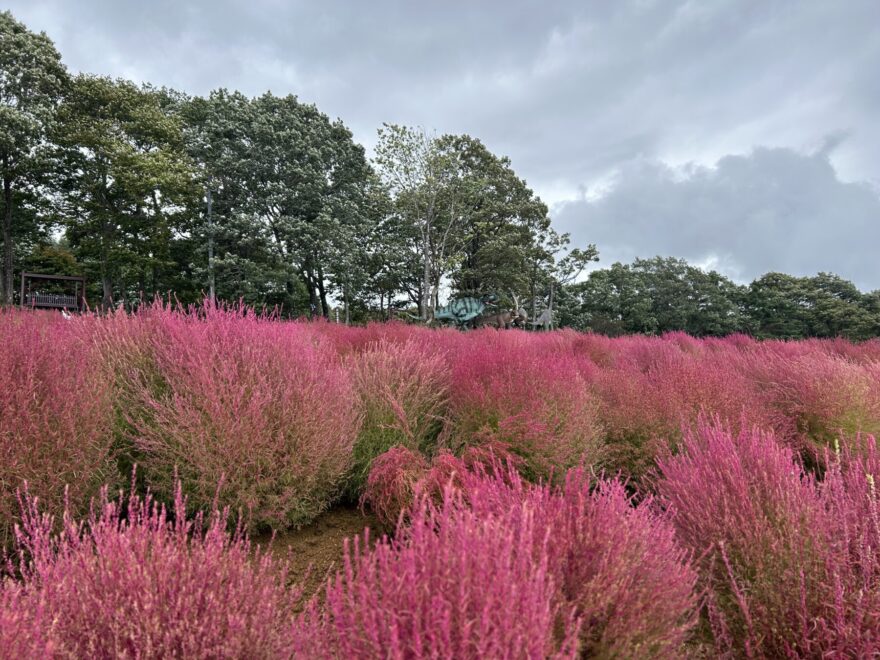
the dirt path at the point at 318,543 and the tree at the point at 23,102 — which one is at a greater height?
the tree at the point at 23,102

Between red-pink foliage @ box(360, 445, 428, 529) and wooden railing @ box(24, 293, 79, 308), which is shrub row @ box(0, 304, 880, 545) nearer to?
red-pink foliage @ box(360, 445, 428, 529)

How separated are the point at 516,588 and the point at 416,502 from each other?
1.77 feet

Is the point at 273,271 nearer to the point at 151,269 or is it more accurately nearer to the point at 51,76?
the point at 151,269

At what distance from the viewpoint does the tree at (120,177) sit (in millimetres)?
17531

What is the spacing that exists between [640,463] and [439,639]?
3810 mm

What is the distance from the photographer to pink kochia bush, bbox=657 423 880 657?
169 centimetres

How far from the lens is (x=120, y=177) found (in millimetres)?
17406

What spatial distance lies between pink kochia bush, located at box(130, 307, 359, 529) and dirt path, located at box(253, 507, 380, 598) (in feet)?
0.44

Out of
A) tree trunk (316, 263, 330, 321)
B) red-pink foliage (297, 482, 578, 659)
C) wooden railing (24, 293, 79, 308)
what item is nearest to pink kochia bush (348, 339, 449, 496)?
red-pink foliage (297, 482, 578, 659)

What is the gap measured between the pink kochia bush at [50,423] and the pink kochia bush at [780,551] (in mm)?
3758

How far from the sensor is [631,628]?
4.69 ft

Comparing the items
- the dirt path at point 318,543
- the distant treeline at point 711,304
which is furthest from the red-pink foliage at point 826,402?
the distant treeline at point 711,304

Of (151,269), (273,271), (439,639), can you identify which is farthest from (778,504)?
(151,269)

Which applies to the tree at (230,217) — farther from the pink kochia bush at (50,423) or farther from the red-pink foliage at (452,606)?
the red-pink foliage at (452,606)
